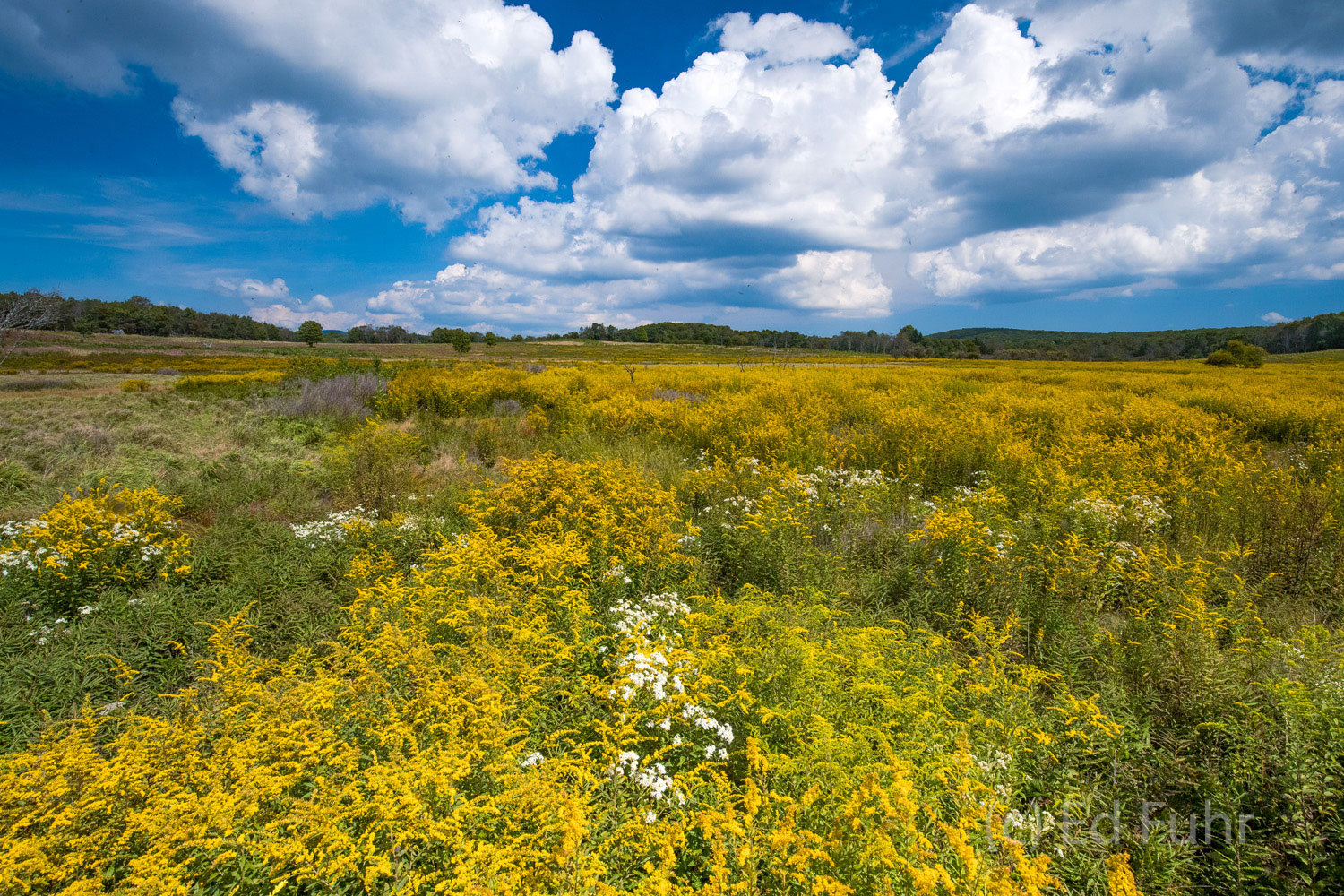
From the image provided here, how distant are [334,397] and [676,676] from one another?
15.7 m

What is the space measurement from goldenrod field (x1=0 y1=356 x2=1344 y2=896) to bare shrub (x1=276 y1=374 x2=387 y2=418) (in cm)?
457

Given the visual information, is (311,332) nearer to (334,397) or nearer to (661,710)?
(334,397)

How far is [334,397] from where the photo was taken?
15.0 meters

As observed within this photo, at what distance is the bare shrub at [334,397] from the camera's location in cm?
1406

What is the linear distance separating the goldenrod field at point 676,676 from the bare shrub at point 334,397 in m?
4.57

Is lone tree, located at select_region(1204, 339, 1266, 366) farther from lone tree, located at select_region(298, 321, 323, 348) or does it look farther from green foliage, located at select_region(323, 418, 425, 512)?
lone tree, located at select_region(298, 321, 323, 348)

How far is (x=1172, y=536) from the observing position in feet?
21.9

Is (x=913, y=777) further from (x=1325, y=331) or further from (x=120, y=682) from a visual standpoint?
(x=1325, y=331)

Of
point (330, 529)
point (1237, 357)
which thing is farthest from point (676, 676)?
point (1237, 357)

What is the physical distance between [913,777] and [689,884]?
122 cm

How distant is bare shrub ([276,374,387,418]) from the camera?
1406cm

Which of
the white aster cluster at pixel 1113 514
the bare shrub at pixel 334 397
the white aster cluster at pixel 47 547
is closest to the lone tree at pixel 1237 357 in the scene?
the white aster cluster at pixel 1113 514

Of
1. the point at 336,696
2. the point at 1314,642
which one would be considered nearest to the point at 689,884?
the point at 336,696

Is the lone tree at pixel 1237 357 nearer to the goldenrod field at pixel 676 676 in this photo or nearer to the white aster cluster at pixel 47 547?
the goldenrod field at pixel 676 676
